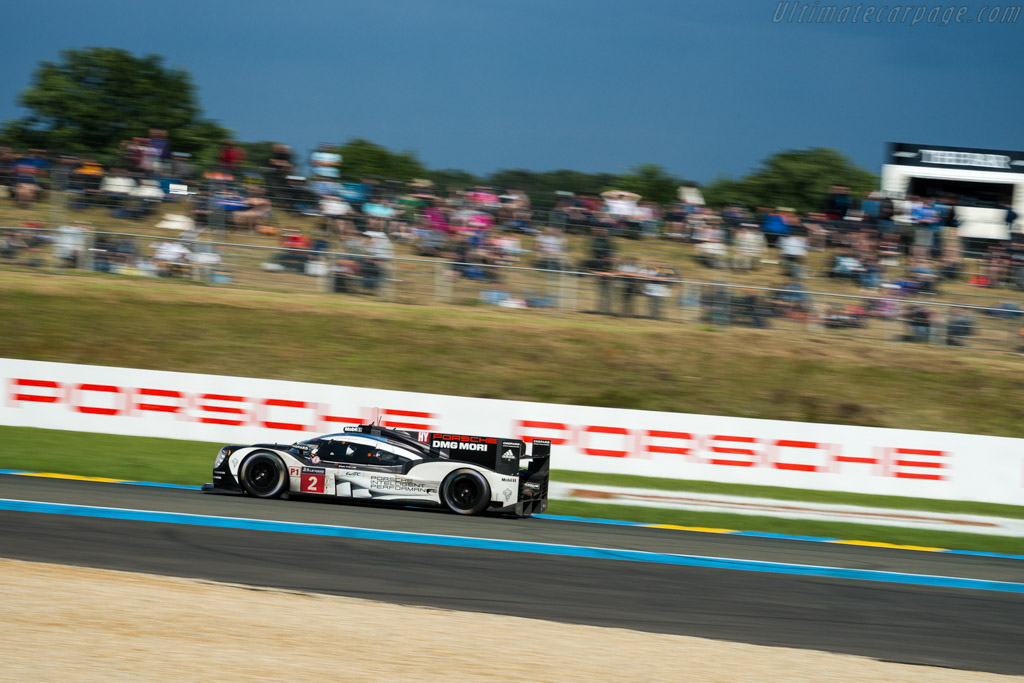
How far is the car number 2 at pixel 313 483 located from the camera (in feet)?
32.2

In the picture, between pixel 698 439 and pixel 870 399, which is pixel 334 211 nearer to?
pixel 698 439

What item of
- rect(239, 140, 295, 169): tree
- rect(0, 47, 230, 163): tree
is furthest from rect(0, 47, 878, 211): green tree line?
rect(239, 140, 295, 169): tree

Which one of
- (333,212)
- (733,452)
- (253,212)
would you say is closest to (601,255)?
(333,212)

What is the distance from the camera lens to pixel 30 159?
1962 centimetres

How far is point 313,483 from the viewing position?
32.2ft

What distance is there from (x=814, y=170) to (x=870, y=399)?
107ft

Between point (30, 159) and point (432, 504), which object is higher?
point (30, 159)

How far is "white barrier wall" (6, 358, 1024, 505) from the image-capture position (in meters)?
13.3

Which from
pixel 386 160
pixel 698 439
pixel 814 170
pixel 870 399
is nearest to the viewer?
pixel 698 439

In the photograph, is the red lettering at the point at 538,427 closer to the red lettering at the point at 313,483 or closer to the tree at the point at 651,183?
the red lettering at the point at 313,483

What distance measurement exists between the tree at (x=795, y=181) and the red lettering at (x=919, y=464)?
88.0 feet

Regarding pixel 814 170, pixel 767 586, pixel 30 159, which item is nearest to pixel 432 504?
pixel 767 586

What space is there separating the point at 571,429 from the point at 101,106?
29.4 meters

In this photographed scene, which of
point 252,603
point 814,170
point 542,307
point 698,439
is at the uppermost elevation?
point 814,170
